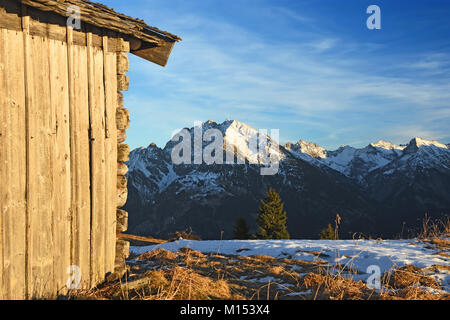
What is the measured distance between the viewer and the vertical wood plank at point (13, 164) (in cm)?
422

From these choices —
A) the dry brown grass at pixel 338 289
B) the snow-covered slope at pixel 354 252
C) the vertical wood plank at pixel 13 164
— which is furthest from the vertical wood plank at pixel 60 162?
the snow-covered slope at pixel 354 252

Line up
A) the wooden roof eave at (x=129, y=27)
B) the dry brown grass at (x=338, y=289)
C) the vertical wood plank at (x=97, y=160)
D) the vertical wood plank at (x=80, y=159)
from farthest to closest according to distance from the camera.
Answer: the vertical wood plank at (x=97, y=160) < the vertical wood plank at (x=80, y=159) < the dry brown grass at (x=338, y=289) < the wooden roof eave at (x=129, y=27)

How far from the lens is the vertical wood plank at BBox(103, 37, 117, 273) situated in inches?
215

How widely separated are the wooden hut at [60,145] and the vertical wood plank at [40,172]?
1 cm

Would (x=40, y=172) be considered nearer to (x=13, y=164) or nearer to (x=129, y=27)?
(x=13, y=164)

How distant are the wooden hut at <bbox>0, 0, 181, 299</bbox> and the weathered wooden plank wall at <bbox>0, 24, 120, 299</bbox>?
0.01 metres

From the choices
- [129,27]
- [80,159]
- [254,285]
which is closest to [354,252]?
[254,285]

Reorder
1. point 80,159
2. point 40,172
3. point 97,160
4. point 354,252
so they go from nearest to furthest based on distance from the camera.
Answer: point 40,172
point 80,159
point 97,160
point 354,252

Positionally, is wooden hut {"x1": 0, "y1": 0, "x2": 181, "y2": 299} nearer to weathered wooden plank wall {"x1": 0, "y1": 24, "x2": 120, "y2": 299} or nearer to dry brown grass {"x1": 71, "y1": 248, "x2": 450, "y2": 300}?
weathered wooden plank wall {"x1": 0, "y1": 24, "x2": 120, "y2": 299}

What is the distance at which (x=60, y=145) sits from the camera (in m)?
4.75

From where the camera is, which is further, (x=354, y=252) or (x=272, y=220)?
(x=272, y=220)

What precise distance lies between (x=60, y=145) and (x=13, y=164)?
2.11 ft

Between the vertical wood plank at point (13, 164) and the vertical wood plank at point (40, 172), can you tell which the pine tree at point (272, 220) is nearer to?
the vertical wood plank at point (40, 172)
